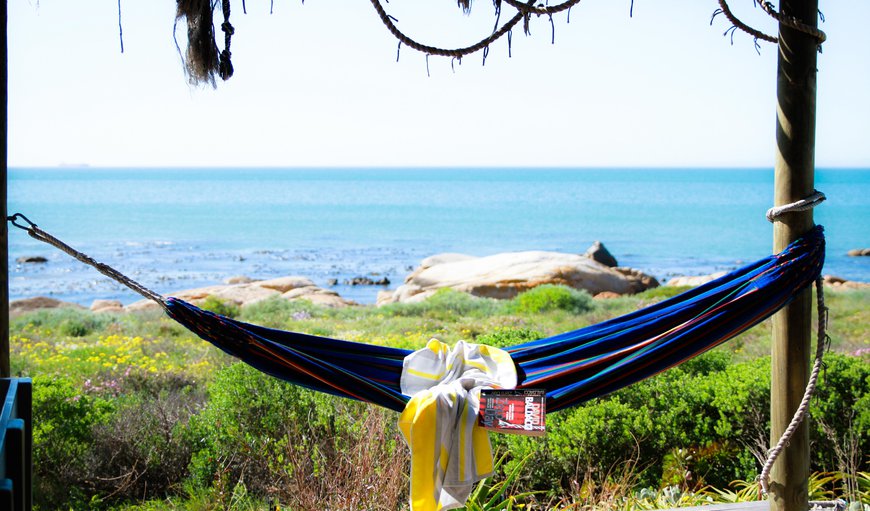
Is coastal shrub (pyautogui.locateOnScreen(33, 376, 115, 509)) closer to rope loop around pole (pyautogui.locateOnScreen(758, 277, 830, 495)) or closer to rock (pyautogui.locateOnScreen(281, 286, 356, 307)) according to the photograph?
rope loop around pole (pyautogui.locateOnScreen(758, 277, 830, 495))

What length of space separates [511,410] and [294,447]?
122cm

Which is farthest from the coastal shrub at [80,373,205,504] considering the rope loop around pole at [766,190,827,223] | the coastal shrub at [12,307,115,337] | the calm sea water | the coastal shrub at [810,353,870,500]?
the calm sea water

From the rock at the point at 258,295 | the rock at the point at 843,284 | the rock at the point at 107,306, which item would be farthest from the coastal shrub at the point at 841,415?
the rock at the point at 843,284

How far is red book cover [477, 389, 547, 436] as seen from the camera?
6.59 feet

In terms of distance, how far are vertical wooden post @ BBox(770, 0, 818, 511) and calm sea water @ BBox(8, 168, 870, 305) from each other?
49.1 feet

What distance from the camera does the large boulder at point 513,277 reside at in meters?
12.6

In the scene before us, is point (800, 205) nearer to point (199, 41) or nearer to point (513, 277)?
point (199, 41)

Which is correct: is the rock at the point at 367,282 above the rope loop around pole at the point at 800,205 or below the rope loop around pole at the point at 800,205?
below

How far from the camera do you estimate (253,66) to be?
2110 inches

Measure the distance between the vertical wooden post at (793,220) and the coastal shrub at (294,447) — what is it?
115 cm

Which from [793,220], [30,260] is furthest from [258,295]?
[30,260]

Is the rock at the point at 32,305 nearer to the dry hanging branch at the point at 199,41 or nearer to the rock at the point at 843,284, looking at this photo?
the dry hanging branch at the point at 199,41

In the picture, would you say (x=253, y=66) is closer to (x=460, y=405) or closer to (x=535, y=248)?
(x=535, y=248)

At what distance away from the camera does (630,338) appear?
6.91 ft
